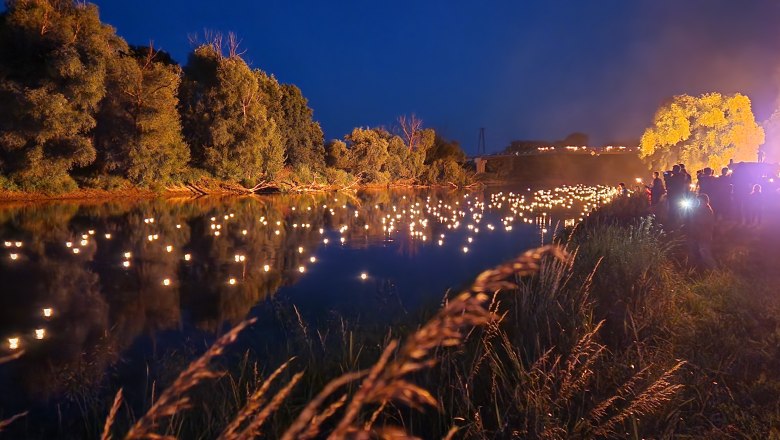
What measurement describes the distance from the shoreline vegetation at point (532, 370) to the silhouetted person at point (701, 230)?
1.08 m

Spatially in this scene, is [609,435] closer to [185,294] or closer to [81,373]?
[81,373]

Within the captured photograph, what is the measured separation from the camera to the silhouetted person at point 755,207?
43.5 feet

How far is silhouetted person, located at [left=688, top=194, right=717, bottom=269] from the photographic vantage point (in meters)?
10.3

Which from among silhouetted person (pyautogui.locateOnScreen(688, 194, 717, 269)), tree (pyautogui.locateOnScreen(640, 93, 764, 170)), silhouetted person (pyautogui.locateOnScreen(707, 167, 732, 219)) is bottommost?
silhouetted person (pyautogui.locateOnScreen(688, 194, 717, 269))

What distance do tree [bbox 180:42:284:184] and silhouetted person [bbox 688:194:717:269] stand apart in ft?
97.6

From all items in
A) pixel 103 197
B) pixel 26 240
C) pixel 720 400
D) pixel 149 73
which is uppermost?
pixel 149 73

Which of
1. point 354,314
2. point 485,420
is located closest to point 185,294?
point 354,314

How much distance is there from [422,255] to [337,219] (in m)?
9.15

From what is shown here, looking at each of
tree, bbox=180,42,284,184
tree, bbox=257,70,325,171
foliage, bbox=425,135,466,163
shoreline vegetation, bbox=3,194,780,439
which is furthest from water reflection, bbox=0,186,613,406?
foliage, bbox=425,135,466,163

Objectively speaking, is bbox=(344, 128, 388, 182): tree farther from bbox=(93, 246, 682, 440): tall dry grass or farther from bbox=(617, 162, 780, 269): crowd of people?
bbox=(93, 246, 682, 440): tall dry grass

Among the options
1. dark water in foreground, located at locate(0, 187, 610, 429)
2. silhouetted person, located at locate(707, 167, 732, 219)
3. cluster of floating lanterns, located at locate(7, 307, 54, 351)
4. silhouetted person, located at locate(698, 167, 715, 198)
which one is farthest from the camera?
silhouetted person, located at locate(698, 167, 715, 198)

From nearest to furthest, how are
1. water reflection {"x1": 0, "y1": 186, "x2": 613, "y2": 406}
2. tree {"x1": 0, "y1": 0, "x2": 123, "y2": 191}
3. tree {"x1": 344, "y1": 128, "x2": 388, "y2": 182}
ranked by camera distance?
water reflection {"x1": 0, "y1": 186, "x2": 613, "y2": 406} < tree {"x1": 0, "y1": 0, "x2": 123, "y2": 191} < tree {"x1": 344, "y1": 128, "x2": 388, "y2": 182}

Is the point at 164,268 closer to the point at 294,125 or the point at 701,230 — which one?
the point at 701,230

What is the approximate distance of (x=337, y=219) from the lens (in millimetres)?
22953
